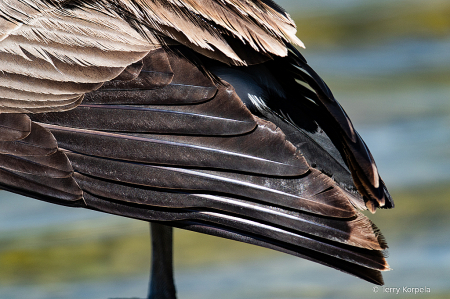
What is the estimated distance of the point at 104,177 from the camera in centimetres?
176

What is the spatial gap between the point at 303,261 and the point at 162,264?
1265 mm

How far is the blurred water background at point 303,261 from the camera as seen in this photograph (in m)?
3.47

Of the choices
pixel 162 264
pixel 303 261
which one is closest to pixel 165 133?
pixel 162 264

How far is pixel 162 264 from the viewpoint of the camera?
2762mm

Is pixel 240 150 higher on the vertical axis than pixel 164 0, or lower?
lower

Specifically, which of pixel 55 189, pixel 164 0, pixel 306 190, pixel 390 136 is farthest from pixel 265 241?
pixel 390 136

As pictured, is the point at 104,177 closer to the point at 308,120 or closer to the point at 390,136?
the point at 308,120

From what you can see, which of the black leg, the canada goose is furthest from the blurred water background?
the canada goose

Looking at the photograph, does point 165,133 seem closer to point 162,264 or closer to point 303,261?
point 162,264

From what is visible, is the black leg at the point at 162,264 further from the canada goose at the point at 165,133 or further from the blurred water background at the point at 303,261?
the canada goose at the point at 165,133

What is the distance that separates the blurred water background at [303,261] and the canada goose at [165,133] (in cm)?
167

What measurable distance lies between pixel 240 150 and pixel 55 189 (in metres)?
0.55

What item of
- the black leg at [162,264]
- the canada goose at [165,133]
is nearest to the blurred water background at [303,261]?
the black leg at [162,264]

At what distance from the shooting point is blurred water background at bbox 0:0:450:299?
11.4 feet
